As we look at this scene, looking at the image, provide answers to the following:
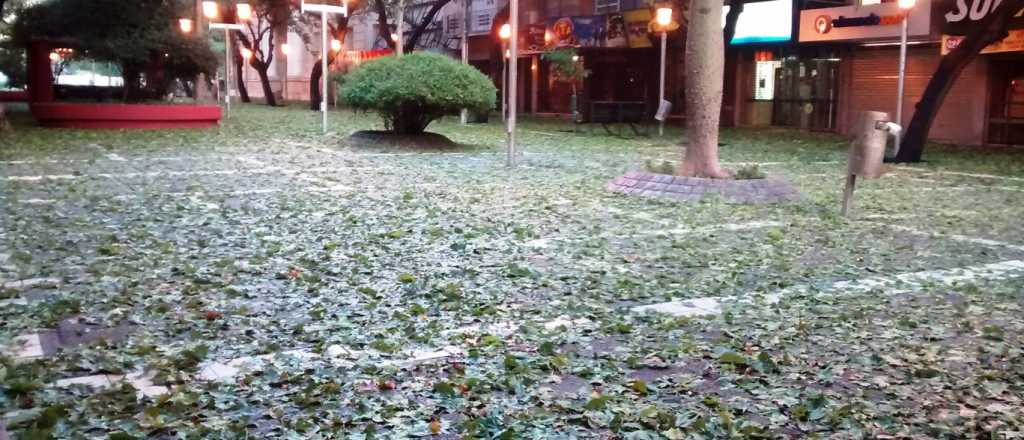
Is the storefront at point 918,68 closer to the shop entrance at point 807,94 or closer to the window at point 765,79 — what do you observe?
the shop entrance at point 807,94

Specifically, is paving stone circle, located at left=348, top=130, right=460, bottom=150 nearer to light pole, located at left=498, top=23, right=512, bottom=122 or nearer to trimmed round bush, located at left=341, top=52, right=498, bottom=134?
trimmed round bush, located at left=341, top=52, right=498, bottom=134

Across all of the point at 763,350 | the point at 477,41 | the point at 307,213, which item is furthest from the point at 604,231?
the point at 477,41

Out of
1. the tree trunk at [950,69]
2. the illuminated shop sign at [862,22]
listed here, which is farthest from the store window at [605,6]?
the tree trunk at [950,69]

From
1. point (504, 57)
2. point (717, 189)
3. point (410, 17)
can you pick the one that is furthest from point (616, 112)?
point (410, 17)

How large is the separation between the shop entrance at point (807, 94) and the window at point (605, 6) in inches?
301

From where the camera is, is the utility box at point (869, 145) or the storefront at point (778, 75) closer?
the utility box at point (869, 145)

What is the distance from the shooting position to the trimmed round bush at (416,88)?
1720cm

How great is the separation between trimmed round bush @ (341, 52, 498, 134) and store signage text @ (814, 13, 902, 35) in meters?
10.7

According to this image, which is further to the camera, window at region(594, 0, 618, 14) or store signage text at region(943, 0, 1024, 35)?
window at region(594, 0, 618, 14)

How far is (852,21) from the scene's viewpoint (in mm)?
24094

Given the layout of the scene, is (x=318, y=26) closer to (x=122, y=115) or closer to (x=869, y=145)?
(x=122, y=115)

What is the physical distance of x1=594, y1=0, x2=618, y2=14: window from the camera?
3428 centimetres

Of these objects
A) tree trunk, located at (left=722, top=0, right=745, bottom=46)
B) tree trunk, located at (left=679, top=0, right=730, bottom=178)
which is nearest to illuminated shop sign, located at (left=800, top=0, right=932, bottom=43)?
tree trunk, located at (left=722, top=0, right=745, bottom=46)

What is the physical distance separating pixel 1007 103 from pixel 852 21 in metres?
4.09
